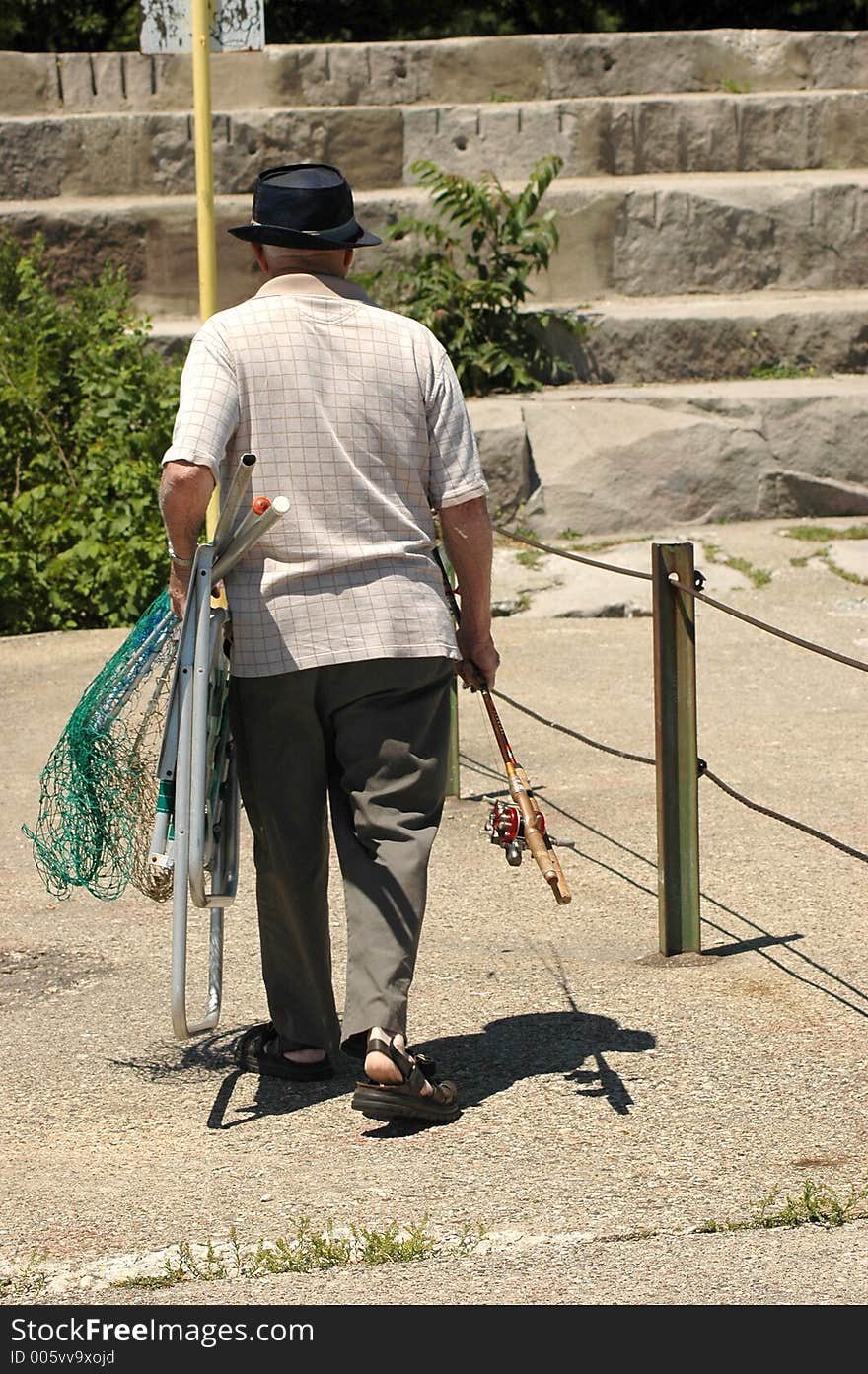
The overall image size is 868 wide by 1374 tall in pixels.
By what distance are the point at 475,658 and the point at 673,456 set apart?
6438 millimetres

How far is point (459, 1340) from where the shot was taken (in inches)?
99.0

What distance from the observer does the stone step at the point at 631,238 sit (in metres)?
11.0

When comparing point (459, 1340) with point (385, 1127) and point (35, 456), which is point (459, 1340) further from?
point (35, 456)

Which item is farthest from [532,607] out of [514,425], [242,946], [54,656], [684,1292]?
[684,1292]

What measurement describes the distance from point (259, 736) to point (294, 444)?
0.55 meters

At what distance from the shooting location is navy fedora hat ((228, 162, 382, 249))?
3264 millimetres

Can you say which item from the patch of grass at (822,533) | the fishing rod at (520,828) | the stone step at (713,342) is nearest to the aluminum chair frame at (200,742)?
the fishing rod at (520,828)

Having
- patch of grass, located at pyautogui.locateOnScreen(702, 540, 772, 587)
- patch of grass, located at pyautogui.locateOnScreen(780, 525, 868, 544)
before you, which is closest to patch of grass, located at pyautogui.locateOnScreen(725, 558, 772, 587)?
patch of grass, located at pyautogui.locateOnScreen(702, 540, 772, 587)

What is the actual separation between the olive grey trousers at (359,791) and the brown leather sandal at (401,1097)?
59mm

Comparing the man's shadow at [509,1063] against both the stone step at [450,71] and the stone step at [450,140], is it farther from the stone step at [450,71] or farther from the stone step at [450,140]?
the stone step at [450,71]

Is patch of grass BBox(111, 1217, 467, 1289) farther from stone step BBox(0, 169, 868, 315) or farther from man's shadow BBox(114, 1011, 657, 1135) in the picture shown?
stone step BBox(0, 169, 868, 315)

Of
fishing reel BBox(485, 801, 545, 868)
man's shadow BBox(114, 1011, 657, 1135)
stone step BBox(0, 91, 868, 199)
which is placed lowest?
man's shadow BBox(114, 1011, 657, 1135)

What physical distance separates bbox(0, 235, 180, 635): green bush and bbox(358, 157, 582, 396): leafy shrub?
1.81m

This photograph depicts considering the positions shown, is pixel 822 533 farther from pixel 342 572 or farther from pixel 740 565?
pixel 342 572
